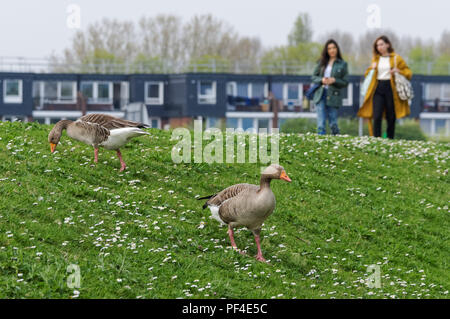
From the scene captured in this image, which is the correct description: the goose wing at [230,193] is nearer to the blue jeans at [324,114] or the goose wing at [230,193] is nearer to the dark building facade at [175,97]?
the blue jeans at [324,114]

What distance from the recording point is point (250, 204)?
11539 millimetres

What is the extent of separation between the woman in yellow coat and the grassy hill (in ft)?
12.5

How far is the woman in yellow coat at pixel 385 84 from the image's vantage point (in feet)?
75.8

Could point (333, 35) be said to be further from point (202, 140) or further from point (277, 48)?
point (202, 140)

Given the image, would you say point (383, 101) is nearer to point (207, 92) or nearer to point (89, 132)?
point (89, 132)

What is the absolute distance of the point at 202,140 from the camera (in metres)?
19.0

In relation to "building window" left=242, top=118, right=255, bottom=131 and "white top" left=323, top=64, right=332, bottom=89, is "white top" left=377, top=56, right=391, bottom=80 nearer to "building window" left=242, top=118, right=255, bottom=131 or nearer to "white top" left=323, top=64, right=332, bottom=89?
"white top" left=323, top=64, right=332, bottom=89

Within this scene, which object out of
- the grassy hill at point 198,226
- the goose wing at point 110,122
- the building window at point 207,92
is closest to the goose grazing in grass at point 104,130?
the goose wing at point 110,122

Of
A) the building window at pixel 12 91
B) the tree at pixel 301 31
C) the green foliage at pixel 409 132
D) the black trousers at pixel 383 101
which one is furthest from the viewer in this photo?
the tree at pixel 301 31

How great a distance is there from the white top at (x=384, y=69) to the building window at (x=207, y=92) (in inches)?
2251

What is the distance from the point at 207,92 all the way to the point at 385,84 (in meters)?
57.7

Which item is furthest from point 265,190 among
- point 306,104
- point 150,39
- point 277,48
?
point 277,48

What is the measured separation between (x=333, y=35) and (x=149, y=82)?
86062mm
